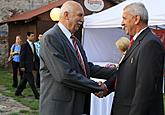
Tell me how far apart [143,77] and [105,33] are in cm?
1027

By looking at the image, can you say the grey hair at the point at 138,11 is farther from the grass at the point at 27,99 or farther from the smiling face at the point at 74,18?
the grass at the point at 27,99

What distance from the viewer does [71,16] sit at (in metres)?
2.99

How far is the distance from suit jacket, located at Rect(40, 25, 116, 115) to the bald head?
0.29 ft

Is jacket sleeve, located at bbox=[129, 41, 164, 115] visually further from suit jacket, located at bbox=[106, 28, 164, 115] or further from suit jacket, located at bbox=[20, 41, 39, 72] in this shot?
suit jacket, located at bbox=[20, 41, 39, 72]

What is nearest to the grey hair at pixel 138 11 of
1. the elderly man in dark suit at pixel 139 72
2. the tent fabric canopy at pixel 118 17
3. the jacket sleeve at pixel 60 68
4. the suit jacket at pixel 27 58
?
the elderly man in dark suit at pixel 139 72

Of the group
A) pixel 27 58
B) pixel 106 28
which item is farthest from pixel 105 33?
pixel 27 58

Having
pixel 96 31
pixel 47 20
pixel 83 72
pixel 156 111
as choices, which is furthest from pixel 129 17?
pixel 47 20

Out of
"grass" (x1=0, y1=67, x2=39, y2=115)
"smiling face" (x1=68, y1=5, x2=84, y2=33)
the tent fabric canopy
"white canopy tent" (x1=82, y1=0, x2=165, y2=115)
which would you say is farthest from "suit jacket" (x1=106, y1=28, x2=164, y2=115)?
the tent fabric canopy

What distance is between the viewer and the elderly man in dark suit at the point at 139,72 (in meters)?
2.83

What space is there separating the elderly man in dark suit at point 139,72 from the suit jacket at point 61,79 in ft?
0.80

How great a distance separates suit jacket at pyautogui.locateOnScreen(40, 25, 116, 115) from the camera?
9.33ft

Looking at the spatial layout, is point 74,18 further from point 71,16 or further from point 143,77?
point 143,77

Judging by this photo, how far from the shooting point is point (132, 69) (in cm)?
296

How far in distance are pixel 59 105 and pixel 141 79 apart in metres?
0.68
